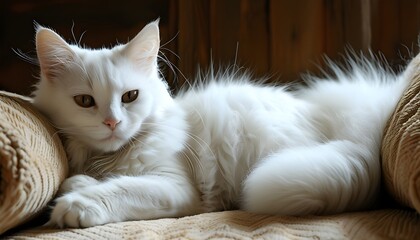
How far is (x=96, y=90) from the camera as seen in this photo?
1302 millimetres

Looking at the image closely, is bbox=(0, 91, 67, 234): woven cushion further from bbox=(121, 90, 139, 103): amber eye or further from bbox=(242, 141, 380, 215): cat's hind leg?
bbox=(242, 141, 380, 215): cat's hind leg

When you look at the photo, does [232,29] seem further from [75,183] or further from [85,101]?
[75,183]

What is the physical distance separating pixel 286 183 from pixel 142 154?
0.46 meters

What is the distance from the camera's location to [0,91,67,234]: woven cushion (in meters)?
0.94

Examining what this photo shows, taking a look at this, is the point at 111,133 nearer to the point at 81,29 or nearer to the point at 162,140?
the point at 162,140

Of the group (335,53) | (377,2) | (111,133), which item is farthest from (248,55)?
(111,133)

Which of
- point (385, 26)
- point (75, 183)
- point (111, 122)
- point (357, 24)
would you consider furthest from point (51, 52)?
point (385, 26)

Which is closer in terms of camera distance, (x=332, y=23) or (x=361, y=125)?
(x=361, y=125)

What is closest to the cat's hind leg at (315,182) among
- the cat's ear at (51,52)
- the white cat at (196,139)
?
the white cat at (196,139)

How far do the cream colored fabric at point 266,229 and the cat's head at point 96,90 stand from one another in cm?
30

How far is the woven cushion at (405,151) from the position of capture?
957mm

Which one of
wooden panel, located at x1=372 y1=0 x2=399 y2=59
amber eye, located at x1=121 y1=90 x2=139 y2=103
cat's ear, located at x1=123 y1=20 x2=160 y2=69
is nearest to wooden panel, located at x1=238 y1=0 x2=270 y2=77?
wooden panel, located at x1=372 y1=0 x2=399 y2=59

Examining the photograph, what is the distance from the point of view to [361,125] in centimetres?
140

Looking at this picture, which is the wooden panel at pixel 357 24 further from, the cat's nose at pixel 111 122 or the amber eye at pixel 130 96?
the cat's nose at pixel 111 122
